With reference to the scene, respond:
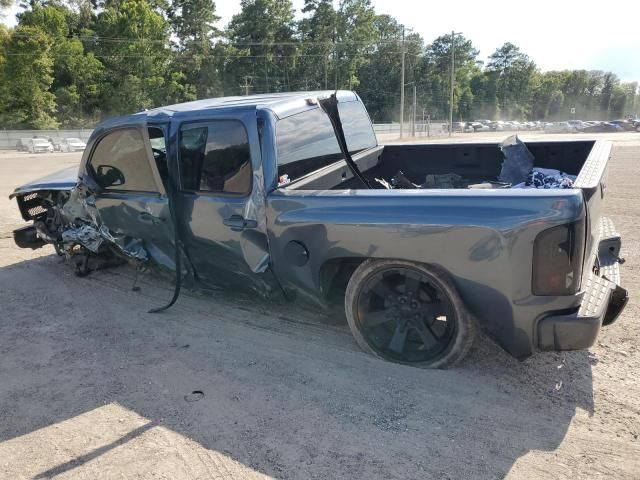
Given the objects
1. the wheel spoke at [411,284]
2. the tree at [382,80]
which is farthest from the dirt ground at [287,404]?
the tree at [382,80]

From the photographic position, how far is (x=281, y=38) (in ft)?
259

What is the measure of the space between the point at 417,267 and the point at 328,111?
1925 millimetres

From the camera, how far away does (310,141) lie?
3975mm

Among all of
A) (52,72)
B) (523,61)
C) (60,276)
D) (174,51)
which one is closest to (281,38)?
(174,51)

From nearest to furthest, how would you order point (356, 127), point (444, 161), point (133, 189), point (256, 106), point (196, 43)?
point (256, 106)
point (133, 189)
point (356, 127)
point (444, 161)
point (196, 43)

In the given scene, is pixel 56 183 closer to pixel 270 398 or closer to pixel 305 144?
pixel 305 144

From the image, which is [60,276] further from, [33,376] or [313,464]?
[313,464]

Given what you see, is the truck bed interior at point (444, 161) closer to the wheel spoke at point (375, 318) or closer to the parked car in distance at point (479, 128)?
the wheel spoke at point (375, 318)

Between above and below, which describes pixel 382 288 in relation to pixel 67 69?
below

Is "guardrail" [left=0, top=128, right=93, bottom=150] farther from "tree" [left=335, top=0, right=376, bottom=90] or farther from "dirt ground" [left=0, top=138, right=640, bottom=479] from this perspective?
"dirt ground" [left=0, top=138, right=640, bottom=479]

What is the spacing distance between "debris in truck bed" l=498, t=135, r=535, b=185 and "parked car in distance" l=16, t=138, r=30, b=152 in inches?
1919

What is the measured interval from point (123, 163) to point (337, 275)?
7.89 ft

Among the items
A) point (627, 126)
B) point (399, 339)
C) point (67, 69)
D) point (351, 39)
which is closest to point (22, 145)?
point (67, 69)

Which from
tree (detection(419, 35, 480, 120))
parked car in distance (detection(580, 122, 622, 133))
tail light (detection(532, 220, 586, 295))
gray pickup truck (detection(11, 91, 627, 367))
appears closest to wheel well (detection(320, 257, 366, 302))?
gray pickup truck (detection(11, 91, 627, 367))
